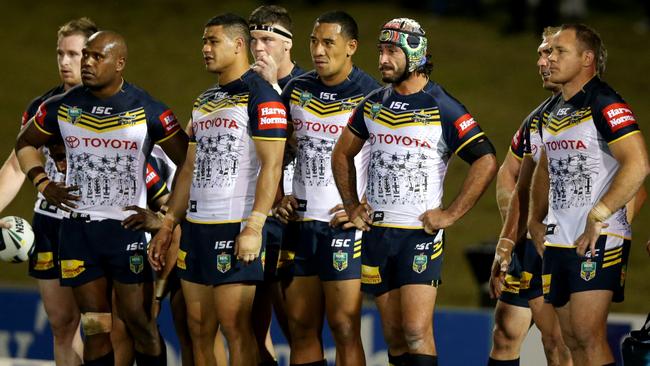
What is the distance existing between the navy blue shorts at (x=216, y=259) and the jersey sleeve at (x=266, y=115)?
50 cm

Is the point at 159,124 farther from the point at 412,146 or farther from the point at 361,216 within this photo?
the point at 412,146

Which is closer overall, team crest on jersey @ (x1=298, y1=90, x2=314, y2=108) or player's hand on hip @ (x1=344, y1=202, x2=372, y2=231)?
player's hand on hip @ (x1=344, y1=202, x2=372, y2=231)

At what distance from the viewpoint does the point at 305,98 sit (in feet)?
21.7

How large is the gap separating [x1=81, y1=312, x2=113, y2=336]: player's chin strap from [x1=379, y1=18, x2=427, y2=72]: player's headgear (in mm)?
2174

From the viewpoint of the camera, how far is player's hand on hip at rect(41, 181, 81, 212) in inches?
262

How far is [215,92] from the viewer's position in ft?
21.1

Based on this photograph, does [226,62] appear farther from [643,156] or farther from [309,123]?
[643,156]

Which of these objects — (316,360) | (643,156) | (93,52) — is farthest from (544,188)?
(93,52)

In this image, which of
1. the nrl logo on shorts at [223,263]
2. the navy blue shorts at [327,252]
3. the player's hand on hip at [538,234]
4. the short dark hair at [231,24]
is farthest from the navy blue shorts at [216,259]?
the player's hand on hip at [538,234]

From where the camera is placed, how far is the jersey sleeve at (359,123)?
634cm

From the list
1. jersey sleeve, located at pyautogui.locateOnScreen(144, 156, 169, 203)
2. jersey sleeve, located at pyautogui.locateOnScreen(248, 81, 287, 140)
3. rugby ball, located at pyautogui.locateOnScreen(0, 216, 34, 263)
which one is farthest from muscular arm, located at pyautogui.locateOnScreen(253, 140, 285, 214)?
rugby ball, located at pyautogui.locateOnScreen(0, 216, 34, 263)

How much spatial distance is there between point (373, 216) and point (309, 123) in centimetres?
66

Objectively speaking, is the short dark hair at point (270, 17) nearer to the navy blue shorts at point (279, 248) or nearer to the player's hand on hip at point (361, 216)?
the navy blue shorts at point (279, 248)

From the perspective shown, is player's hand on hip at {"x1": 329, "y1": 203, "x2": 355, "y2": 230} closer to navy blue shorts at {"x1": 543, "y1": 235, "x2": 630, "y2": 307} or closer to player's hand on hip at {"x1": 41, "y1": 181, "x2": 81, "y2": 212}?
navy blue shorts at {"x1": 543, "y1": 235, "x2": 630, "y2": 307}
